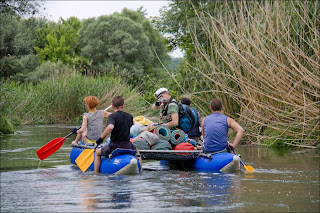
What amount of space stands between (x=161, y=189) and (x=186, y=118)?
10.7 feet

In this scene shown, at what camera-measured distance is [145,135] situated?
12.1 m

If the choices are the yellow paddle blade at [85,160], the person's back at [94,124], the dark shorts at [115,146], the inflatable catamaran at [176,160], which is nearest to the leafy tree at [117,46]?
the person's back at [94,124]

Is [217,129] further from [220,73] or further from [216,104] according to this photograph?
[220,73]

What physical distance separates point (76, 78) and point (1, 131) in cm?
944

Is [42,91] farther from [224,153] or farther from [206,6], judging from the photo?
[224,153]

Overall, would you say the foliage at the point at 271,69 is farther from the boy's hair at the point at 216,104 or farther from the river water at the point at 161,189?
the boy's hair at the point at 216,104

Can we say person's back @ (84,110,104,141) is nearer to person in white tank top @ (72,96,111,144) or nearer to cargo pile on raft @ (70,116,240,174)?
person in white tank top @ (72,96,111,144)

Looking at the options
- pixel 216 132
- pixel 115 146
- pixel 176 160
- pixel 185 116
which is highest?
pixel 185 116

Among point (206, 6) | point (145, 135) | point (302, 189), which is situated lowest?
point (302, 189)

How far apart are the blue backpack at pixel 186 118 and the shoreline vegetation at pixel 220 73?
165 centimetres

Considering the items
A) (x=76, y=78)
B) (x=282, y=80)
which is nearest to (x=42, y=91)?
(x=76, y=78)

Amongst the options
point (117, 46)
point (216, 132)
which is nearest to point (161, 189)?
point (216, 132)

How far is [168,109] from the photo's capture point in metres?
12.4

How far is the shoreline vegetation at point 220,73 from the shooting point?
547 inches
